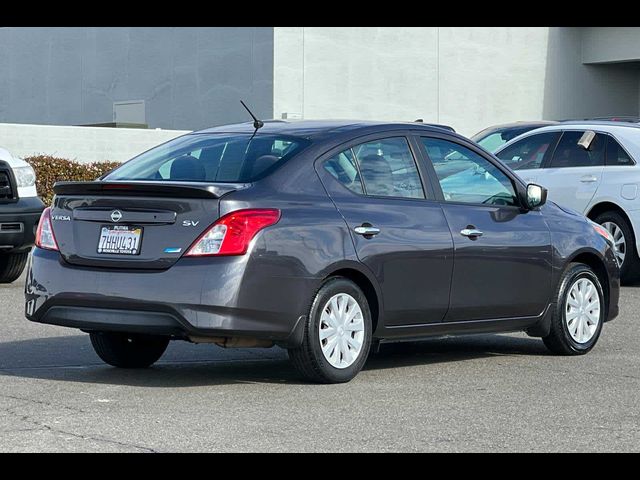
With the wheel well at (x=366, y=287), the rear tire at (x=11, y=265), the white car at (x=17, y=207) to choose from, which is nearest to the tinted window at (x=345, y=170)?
the wheel well at (x=366, y=287)

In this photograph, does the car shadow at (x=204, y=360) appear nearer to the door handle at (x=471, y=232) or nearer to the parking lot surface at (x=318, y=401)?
the parking lot surface at (x=318, y=401)

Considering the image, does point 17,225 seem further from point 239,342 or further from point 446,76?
point 446,76

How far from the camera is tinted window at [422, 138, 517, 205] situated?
28.9 ft

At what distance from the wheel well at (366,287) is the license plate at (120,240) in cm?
116

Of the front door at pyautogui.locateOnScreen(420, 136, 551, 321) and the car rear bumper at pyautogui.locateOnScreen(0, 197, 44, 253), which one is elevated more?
the front door at pyautogui.locateOnScreen(420, 136, 551, 321)

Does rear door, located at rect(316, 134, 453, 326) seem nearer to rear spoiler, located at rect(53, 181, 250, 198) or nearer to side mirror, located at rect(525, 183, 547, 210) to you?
rear spoiler, located at rect(53, 181, 250, 198)

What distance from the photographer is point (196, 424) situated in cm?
662

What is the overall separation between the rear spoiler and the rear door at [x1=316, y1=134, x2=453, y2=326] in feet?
2.48

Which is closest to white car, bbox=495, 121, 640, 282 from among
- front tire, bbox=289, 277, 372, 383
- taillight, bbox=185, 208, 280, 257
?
front tire, bbox=289, 277, 372, 383

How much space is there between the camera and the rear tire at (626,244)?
14281mm

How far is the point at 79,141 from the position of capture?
87.1ft

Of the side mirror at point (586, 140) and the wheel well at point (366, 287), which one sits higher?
the side mirror at point (586, 140)

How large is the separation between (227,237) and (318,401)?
3.32ft

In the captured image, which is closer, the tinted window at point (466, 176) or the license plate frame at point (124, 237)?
the license plate frame at point (124, 237)
